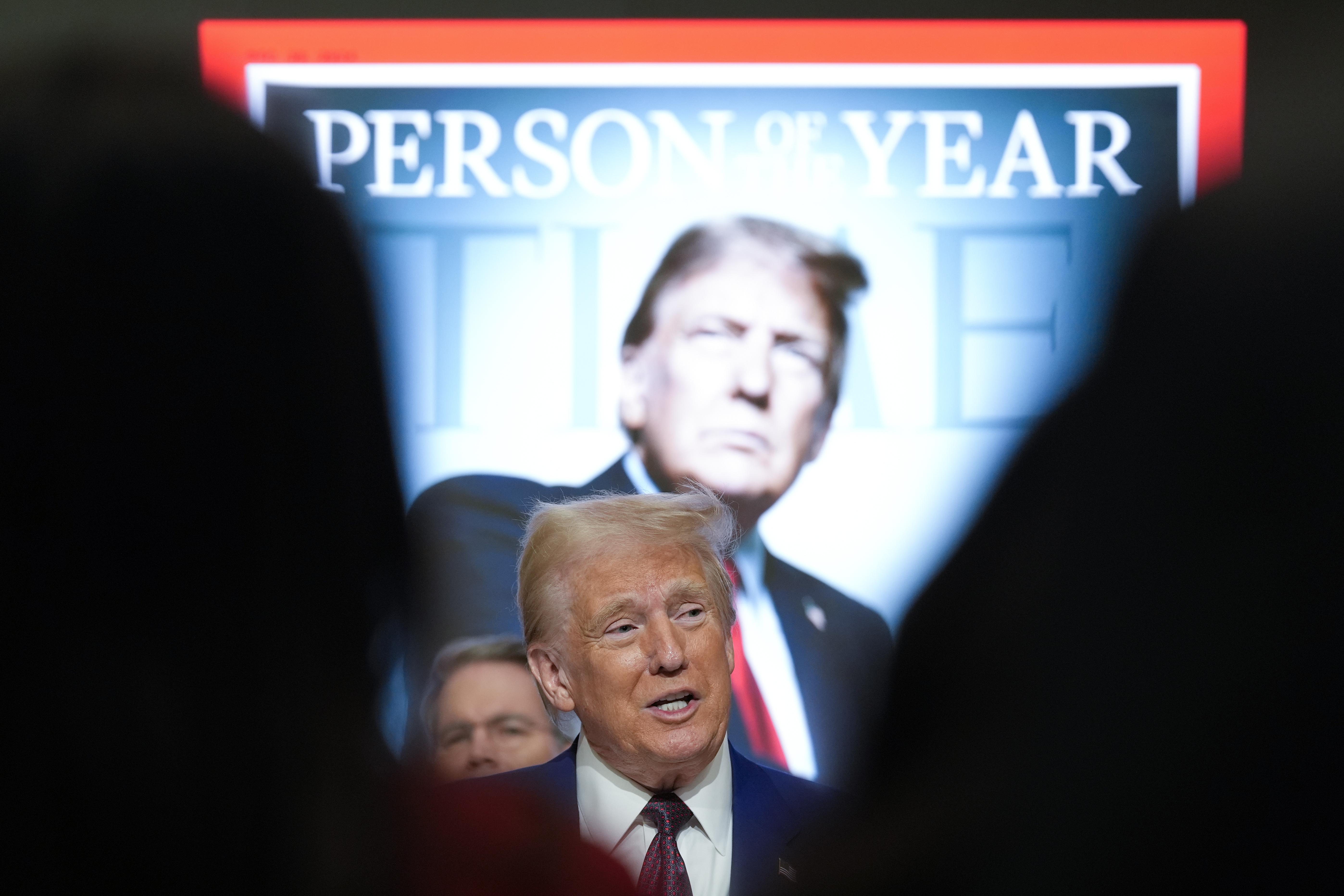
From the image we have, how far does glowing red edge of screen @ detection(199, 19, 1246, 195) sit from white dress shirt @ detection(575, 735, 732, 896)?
921mm

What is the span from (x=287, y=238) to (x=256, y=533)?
0.41m

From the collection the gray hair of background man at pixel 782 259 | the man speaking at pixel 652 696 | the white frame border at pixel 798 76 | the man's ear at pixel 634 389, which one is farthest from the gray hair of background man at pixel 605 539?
the white frame border at pixel 798 76

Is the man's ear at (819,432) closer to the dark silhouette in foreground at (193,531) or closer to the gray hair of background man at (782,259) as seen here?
the gray hair of background man at (782,259)

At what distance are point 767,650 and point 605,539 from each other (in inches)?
12.2

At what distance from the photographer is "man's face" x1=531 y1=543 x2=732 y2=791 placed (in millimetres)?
1173

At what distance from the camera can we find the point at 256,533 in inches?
55.8

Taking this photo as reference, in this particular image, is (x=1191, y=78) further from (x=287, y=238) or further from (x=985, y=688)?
(x=287, y=238)

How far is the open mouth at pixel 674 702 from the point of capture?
3.86ft

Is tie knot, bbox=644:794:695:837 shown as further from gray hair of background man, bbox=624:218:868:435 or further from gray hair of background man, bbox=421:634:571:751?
gray hair of background man, bbox=624:218:868:435

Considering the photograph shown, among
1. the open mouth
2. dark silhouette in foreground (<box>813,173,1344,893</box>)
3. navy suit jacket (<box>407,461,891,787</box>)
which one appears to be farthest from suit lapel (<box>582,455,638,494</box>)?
dark silhouette in foreground (<box>813,173,1344,893</box>)

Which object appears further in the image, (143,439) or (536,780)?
(143,439)

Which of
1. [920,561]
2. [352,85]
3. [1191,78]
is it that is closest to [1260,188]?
[1191,78]

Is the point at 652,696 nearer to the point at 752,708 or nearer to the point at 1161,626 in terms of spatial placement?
the point at 752,708

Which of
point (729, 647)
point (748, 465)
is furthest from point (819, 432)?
point (729, 647)
